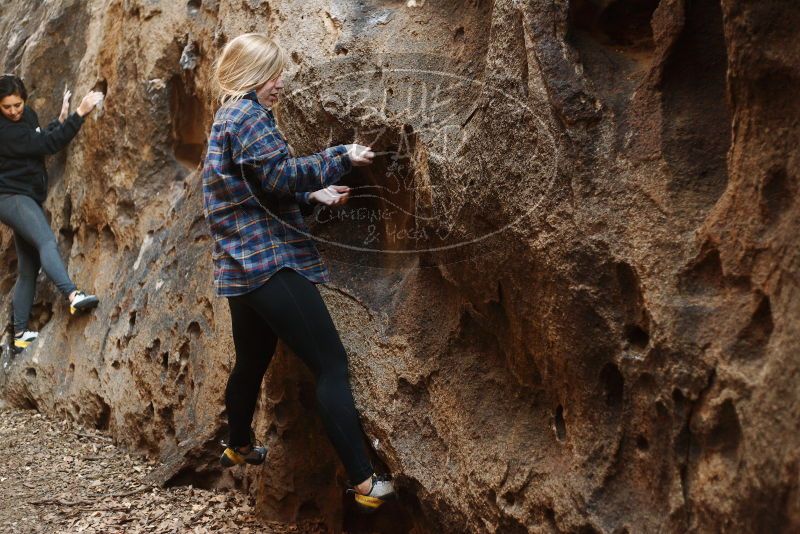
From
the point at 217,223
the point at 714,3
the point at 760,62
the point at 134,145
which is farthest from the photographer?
the point at 134,145

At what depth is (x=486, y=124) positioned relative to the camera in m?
3.03

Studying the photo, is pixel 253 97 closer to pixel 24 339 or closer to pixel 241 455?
pixel 241 455

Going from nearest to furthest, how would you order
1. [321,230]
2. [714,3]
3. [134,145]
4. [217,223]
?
[714,3] → [217,223] → [321,230] → [134,145]

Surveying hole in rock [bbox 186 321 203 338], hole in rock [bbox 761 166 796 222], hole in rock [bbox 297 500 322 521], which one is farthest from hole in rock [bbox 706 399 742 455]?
hole in rock [bbox 186 321 203 338]

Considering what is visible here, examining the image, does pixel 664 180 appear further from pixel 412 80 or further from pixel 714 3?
pixel 412 80

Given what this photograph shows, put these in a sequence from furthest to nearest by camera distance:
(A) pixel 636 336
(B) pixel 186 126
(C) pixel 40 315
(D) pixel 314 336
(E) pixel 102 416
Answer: (C) pixel 40 315 < (B) pixel 186 126 < (E) pixel 102 416 < (D) pixel 314 336 < (A) pixel 636 336

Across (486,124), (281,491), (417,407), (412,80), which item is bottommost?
(281,491)

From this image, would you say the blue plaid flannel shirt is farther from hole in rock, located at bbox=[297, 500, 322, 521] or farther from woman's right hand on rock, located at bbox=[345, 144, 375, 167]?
hole in rock, located at bbox=[297, 500, 322, 521]

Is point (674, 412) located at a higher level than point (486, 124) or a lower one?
lower

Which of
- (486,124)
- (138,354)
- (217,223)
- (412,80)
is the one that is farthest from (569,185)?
(138,354)

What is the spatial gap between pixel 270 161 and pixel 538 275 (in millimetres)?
975

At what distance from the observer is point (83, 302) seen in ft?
18.0

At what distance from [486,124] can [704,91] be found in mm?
693

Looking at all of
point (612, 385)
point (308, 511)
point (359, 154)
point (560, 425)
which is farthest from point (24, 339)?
point (612, 385)
